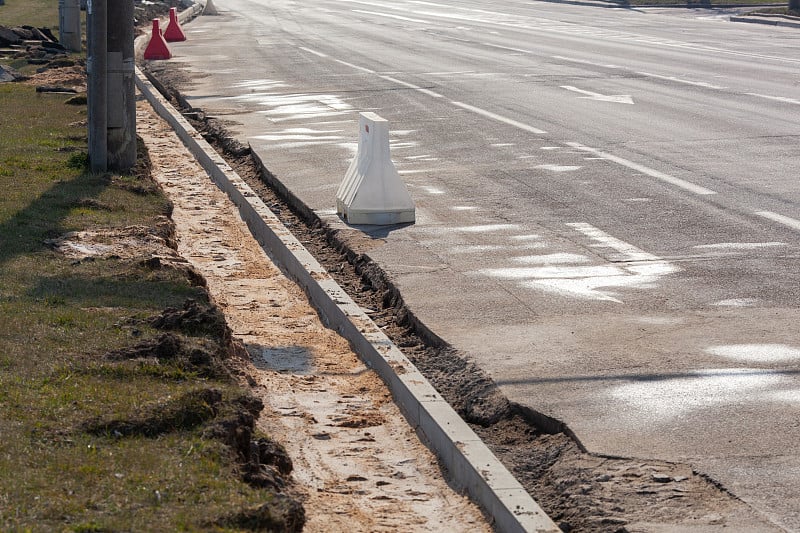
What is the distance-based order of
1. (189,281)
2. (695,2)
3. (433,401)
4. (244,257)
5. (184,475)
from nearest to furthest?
1. (184,475)
2. (433,401)
3. (189,281)
4. (244,257)
5. (695,2)

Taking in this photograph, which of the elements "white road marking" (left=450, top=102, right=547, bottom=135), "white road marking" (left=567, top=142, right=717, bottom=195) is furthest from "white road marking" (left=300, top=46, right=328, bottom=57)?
"white road marking" (left=567, top=142, right=717, bottom=195)

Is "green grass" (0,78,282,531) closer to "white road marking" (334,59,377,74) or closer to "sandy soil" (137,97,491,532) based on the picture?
"sandy soil" (137,97,491,532)

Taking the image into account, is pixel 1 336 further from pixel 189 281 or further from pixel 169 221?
pixel 169 221

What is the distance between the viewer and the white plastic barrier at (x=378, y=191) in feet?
33.8

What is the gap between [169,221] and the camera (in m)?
10.2

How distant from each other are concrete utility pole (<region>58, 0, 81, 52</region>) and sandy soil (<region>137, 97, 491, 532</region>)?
18.8m

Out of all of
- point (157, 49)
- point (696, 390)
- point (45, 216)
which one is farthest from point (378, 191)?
point (157, 49)

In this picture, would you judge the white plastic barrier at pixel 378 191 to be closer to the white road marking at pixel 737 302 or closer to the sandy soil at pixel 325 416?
the sandy soil at pixel 325 416

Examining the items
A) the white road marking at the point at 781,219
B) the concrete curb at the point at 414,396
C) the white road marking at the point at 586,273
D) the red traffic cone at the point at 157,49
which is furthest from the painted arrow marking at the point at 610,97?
the red traffic cone at the point at 157,49

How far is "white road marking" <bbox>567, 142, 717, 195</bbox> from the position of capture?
1128 centimetres

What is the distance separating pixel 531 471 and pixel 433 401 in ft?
2.52

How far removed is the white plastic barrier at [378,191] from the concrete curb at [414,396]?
0.73 meters

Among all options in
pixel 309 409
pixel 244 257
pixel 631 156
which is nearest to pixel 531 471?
pixel 309 409

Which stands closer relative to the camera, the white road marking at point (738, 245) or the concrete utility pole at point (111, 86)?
the white road marking at point (738, 245)
